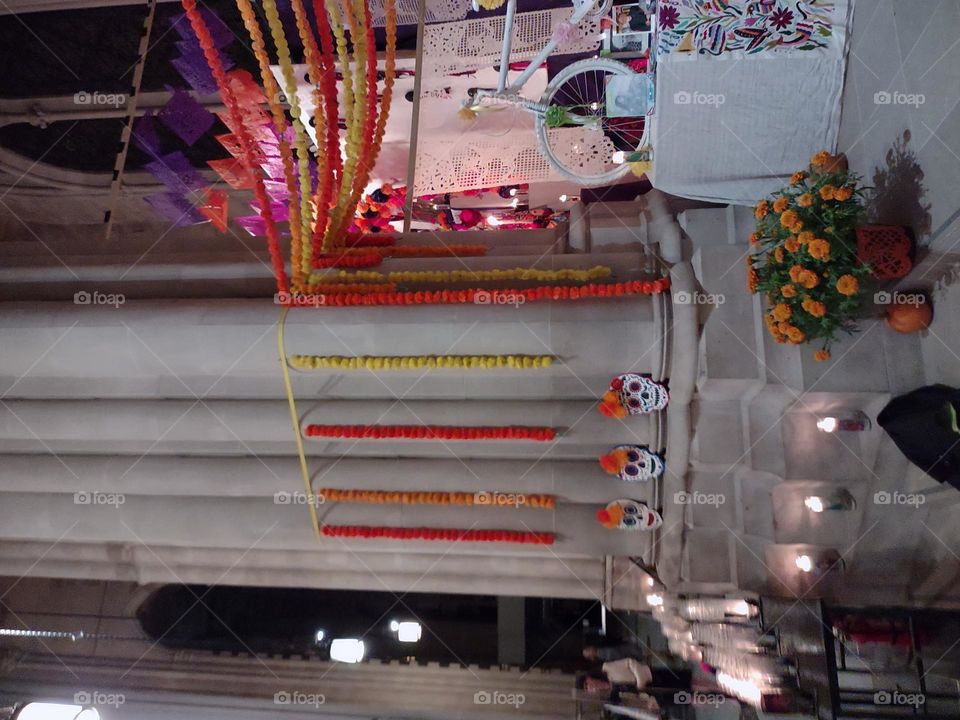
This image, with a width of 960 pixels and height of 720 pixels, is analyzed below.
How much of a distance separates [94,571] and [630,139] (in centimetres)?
511

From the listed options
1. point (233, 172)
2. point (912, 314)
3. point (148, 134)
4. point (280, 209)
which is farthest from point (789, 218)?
point (148, 134)

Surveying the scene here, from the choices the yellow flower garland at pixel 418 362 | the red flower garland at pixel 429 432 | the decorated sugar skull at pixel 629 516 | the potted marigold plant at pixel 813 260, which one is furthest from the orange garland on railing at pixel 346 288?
the potted marigold plant at pixel 813 260

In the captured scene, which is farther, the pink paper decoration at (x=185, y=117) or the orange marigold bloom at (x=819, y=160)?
the pink paper decoration at (x=185, y=117)

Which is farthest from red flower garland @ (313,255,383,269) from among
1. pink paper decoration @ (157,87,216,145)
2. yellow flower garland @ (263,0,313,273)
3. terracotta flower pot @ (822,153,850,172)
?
pink paper decoration @ (157,87,216,145)

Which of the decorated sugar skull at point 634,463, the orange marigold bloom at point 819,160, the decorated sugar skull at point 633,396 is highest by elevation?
the orange marigold bloom at point 819,160

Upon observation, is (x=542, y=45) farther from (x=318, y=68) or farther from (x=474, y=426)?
(x=474, y=426)

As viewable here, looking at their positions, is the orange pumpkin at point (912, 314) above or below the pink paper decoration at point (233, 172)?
below

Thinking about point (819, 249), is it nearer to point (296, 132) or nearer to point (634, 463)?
point (634, 463)

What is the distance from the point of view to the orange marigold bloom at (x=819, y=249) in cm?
274

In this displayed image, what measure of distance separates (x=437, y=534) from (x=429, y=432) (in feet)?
2.20

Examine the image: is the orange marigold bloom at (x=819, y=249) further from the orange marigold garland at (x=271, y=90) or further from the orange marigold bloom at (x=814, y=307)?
the orange marigold garland at (x=271, y=90)

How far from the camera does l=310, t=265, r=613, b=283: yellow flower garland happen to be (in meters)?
3.60

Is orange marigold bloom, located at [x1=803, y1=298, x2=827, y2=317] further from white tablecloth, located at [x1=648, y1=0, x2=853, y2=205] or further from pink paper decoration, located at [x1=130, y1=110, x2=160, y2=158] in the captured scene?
pink paper decoration, located at [x1=130, y1=110, x2=160, y2=158]

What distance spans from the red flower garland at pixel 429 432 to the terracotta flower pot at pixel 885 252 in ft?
5.73
